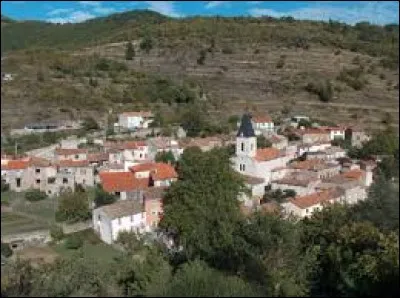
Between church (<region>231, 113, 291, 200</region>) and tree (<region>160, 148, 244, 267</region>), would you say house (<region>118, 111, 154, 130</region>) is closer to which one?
church (<region>231, 113, 291, 200</region>)

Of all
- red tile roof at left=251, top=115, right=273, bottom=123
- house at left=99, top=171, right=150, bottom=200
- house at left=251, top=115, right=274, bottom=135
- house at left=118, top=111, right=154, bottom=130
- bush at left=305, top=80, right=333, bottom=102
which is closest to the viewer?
house at left=99, top=171, right=150, bottom=200

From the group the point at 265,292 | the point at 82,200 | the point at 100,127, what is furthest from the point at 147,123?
the point at 265,292

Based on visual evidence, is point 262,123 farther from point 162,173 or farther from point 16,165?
point 16,165

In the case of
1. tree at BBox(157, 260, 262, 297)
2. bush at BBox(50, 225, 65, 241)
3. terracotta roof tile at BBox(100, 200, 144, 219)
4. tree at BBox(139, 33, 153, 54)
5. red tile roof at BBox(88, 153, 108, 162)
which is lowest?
bush at BBox(50, 225, 65, 241)

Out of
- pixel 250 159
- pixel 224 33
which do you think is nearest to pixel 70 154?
pixel 250 159

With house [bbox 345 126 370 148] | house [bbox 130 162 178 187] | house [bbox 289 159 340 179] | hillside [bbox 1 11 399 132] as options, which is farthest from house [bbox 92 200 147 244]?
house [bbox 345 126 370 148]

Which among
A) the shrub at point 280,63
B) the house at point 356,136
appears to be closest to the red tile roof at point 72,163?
the house at point 356,136

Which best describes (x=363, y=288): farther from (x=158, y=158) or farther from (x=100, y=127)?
(x=100, y=127)
